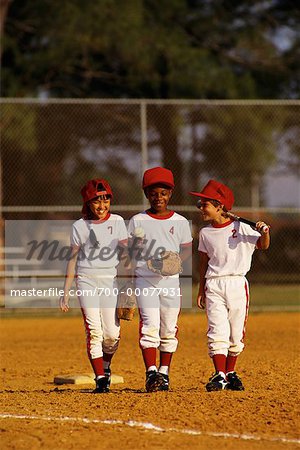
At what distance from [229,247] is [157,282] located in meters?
0.60

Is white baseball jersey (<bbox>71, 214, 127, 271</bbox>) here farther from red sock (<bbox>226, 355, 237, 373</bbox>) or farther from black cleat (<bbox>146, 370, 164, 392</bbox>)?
red sock (<bbox>226, 355, 237, 373</bbox>)

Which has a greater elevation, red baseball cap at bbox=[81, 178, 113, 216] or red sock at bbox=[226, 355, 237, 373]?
Answer: red baseball cap at bbox=[81, 178, 113, 216]

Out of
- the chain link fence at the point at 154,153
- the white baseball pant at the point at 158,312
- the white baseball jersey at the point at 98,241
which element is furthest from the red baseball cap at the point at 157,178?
the chain link fence at the point at 154,153

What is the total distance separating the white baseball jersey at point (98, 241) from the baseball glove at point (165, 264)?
33cm

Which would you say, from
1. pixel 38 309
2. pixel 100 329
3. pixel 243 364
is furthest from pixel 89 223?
pixel 38 309

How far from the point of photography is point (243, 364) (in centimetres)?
930

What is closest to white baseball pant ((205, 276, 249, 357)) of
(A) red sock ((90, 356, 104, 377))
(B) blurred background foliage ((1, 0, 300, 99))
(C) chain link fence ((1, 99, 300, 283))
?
(A) red sock ((90, 356, 104, 377))

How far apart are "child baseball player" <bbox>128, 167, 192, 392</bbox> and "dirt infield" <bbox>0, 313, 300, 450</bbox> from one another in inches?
12.0

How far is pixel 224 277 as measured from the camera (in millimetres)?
7180

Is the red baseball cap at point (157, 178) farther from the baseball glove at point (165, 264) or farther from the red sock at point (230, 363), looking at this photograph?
the red sock at point (230, 363)

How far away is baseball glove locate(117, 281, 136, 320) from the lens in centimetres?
725

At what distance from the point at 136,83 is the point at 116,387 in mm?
13517

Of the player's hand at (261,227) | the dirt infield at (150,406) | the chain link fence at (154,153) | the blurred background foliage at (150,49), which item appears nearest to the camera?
the dirt infield at (150,406)

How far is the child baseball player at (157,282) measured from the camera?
23.6 feet
